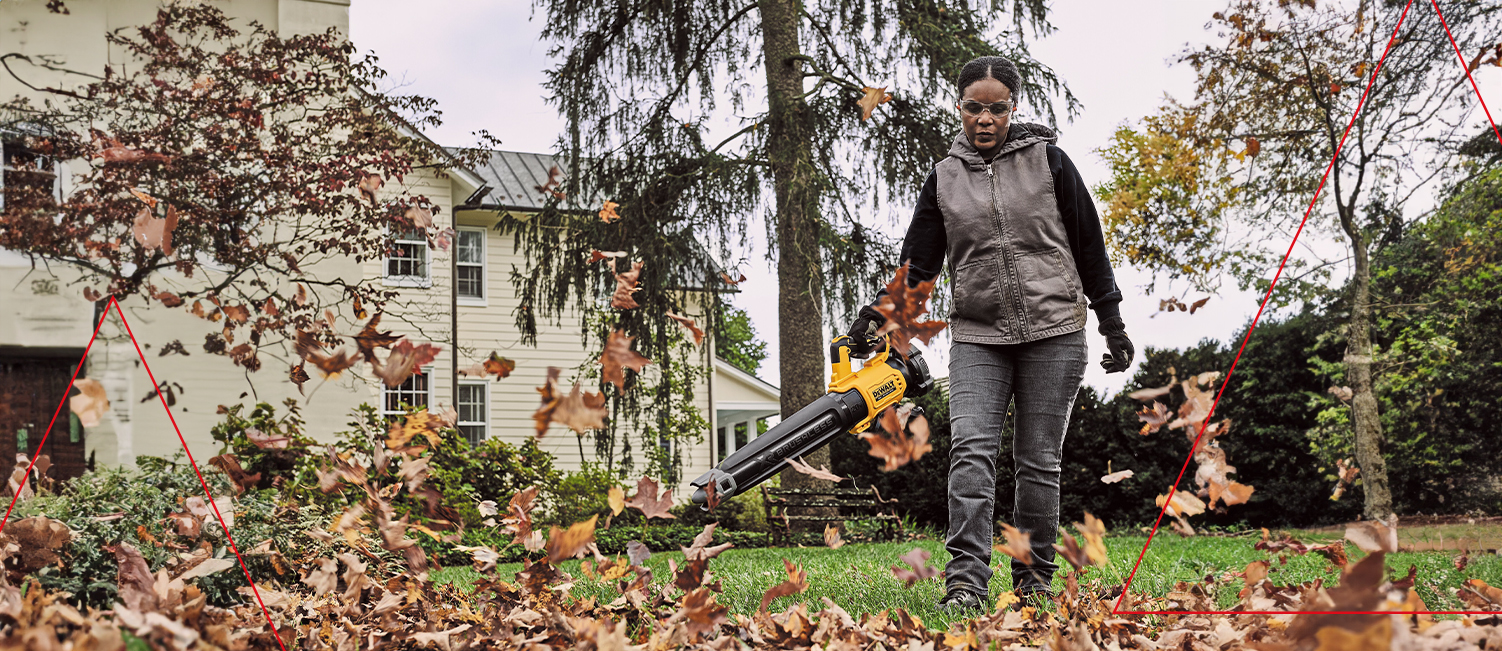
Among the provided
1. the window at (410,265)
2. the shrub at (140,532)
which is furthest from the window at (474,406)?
the shrub at (140,532)

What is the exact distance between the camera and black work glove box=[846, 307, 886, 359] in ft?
8.44

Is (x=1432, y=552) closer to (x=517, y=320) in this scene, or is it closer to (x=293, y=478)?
(x=517, y=320)

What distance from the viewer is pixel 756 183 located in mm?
8148

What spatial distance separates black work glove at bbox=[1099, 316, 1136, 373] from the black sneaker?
2.32 feet

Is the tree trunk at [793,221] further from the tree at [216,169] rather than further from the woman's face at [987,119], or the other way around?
the woman's face at [987,119]

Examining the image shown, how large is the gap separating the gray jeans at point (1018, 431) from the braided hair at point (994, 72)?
2.17 feet

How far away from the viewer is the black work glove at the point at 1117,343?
261 cm

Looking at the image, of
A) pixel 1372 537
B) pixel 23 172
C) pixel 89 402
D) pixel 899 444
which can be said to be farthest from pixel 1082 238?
pixel 23 172

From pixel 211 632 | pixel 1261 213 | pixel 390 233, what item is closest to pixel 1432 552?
pixel 1261 213

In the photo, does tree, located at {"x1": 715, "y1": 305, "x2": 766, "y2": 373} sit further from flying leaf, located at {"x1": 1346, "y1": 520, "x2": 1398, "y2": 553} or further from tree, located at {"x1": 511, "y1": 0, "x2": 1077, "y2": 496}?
flying leaf, located at {"x1": 1346, "y1": 520, "x2": 1398, "y2": 553}

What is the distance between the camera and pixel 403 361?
6.59 feet

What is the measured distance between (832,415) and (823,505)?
6.29 metres

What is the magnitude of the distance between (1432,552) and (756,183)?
5.15m

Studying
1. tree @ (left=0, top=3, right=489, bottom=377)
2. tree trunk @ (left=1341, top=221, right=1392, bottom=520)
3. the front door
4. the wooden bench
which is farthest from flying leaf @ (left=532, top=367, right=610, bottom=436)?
tree trunk @ (left=1341, top=221, right=1392, bottom=520)
